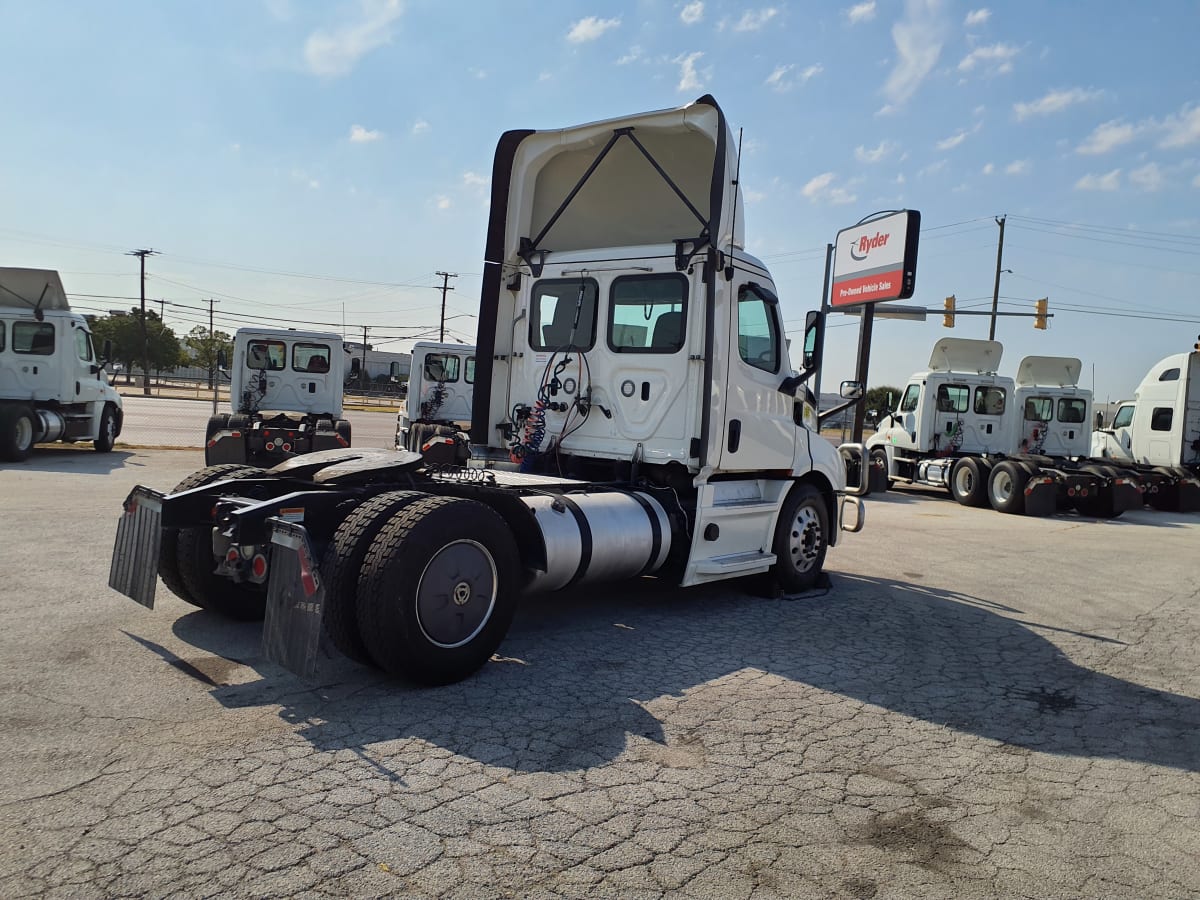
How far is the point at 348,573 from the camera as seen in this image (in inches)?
182

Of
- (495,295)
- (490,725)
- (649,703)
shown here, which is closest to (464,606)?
(490,725)

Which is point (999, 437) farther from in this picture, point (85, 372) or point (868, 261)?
point (85, 372)

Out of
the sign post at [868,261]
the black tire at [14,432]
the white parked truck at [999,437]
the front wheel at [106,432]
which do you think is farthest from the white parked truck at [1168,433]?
the black tire at [14,432]

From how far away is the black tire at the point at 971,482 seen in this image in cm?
1830

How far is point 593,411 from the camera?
24.8 ft

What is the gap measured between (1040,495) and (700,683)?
1410 cm

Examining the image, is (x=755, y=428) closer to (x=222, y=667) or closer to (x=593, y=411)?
(x=593, y=411)

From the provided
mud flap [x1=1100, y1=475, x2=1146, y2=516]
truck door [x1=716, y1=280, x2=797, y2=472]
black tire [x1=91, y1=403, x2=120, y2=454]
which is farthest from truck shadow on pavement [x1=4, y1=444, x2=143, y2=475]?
mud flap [x1=1100, y1=475, x2=1146, y2=516]

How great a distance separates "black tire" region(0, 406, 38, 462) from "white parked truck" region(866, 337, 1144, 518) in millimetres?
16454

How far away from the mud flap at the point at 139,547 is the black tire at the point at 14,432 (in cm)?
1278

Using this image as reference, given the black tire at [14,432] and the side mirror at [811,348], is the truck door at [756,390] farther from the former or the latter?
the black tire at [14,432]

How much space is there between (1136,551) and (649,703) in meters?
10.5

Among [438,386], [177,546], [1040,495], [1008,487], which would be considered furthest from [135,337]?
[177,546]

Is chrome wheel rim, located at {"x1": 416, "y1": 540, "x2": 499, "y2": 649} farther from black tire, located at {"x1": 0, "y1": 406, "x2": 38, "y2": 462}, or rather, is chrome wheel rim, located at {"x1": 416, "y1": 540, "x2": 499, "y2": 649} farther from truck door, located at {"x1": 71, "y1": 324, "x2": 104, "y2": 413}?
truck door, located at {"x1": 71, "y1": 324, "x2": 104, "y2": 413}
